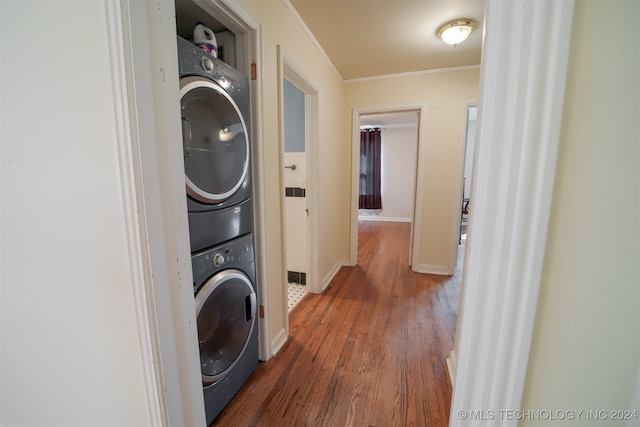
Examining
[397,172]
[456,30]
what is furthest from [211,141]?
[397,172]

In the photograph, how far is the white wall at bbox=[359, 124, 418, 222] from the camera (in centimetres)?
627

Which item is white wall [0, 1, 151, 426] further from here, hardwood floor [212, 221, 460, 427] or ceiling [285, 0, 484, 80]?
ceiling [285, 0, 484, 80]

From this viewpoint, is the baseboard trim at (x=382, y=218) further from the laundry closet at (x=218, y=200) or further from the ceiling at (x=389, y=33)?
the laundry closet at (x=218, y=200)

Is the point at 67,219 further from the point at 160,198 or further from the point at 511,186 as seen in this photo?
the point at 511,186


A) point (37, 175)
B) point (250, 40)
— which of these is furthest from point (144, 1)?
point (250, 40)

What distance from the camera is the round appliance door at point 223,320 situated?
1.09 m

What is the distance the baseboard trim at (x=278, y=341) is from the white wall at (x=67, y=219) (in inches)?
39.0

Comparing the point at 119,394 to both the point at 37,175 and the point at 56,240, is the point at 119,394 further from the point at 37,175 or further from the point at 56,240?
the point at 37,175

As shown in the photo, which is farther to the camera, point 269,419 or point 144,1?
point 269,419

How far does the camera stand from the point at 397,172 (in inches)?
255

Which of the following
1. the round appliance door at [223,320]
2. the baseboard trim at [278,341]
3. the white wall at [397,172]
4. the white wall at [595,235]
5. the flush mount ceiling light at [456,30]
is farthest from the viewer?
the white wall at [397,172]

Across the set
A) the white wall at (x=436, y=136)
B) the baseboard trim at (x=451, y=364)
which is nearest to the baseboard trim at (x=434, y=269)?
the white wall at (x=436, y=136)

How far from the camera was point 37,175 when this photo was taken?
2.33 ft

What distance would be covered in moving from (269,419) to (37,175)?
136cm
